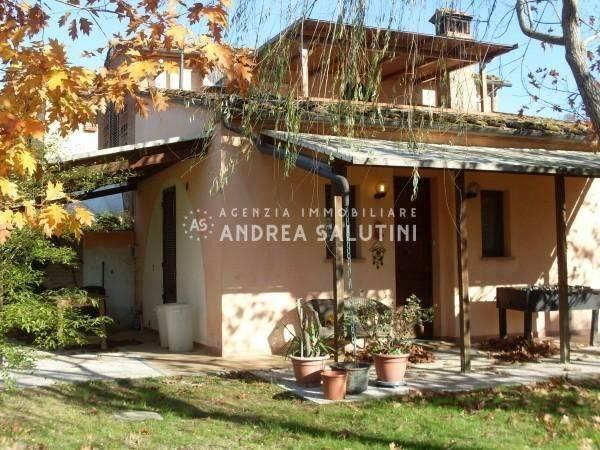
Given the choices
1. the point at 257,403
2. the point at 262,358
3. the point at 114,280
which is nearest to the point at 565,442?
the point at 257,403

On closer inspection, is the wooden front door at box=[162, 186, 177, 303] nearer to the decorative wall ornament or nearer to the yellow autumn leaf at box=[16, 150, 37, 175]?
the decorative wall ornament

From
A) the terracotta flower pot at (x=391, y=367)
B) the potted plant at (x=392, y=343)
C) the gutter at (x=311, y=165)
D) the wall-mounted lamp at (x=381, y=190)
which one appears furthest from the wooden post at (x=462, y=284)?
the wall-mounted lamp at (x=381, y=190)

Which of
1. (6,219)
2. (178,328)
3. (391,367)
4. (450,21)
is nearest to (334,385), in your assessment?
(391,367)

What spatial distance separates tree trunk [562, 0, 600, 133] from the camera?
490cm

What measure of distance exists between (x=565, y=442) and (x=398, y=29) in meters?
3.97

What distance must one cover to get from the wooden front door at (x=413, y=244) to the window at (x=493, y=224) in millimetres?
1123

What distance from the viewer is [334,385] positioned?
716 cm

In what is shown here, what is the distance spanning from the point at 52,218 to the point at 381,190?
739 centimetres

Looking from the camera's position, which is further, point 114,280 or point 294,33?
point 114,280

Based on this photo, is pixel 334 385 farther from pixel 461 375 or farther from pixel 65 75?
pixel 65 75

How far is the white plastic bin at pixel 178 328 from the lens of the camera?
10680 mm

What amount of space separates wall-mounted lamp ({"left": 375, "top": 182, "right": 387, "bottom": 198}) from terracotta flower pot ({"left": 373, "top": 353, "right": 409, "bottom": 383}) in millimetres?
3932

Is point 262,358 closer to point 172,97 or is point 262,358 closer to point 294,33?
point 172,97

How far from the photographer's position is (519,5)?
5996mm
